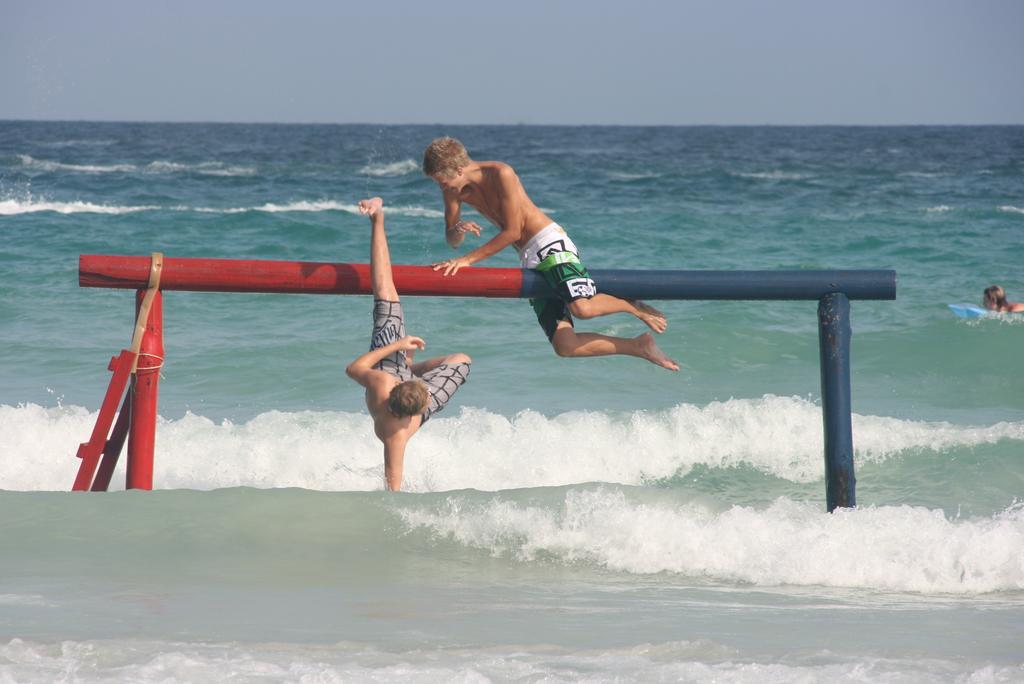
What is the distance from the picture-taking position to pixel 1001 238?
781 inches

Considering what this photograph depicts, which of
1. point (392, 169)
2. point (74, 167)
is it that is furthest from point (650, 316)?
point (392, 169)

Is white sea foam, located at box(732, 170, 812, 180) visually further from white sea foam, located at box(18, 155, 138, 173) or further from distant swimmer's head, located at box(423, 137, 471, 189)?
distant swimmer's head, located at box(423, 137, 471, 189)

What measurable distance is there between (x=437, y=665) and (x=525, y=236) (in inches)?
79.4

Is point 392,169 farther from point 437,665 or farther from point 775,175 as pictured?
point 437,665

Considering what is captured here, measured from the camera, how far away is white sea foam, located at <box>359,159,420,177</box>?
37.8 m

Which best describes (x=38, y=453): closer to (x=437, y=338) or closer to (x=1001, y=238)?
(x=437, y=338)

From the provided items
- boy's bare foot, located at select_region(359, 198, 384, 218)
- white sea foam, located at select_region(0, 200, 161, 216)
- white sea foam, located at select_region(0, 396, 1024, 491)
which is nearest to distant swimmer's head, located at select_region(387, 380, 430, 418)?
boy's bare foot, located at select_region(359, 198, 384, 218)

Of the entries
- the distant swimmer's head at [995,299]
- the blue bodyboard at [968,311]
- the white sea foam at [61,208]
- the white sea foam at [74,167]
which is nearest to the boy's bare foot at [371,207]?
the blue bodyboard at [968,311]

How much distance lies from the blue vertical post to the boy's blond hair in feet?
5.03

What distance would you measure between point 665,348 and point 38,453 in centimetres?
587

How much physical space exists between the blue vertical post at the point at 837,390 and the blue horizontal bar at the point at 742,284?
65 mm

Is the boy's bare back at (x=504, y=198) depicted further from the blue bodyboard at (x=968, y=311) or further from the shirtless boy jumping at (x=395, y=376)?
the blue bodyboard at (x=968, y=311)

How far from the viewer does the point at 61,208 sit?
75.0ft

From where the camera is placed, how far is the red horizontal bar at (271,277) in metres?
4.32
